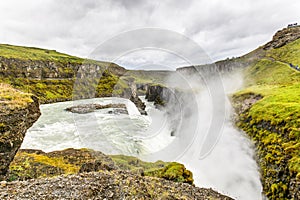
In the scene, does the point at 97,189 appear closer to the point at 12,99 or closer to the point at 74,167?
the point at 74,167

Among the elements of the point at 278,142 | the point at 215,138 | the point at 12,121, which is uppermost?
the point at 278,142

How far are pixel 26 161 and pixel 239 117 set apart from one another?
2173 cm

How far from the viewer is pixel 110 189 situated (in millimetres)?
8711

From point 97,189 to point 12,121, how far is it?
590 cm

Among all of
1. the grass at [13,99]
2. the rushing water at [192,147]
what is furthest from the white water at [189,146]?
the grass at [13,99]

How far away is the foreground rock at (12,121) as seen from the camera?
386 inches

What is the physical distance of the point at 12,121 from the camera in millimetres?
10320

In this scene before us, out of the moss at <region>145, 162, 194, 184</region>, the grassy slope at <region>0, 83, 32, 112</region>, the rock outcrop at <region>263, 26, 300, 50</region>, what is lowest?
the moss at <region>145, 162, 194, 184</region>

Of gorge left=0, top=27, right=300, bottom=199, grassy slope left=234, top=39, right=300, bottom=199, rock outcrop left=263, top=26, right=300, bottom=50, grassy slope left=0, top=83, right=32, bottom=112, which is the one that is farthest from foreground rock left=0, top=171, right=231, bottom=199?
rock outcrop left=263, top=26, right=300, bottom=50

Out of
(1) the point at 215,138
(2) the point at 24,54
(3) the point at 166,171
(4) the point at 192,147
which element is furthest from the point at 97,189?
(2) the point at 24,54

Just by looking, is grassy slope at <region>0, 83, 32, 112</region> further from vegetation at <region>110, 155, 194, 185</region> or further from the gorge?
vegetation at <region>110, 155, 194, 185</region>

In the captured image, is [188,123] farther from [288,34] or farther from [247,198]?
[288,34]

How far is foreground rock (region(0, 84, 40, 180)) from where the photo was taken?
32.1 ft

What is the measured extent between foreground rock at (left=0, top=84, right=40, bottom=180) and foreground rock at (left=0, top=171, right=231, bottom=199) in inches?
71.6
